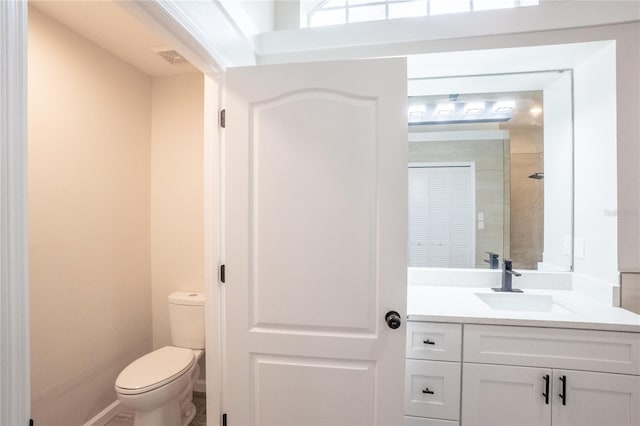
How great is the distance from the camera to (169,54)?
193cm

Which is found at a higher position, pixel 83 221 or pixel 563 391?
pixel 83 221

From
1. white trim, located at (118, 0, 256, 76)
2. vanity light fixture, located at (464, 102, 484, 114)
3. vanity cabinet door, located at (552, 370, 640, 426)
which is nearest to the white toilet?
white trim, located at (118, 0, 256, 76)

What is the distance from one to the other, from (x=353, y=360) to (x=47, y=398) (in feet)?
5.53

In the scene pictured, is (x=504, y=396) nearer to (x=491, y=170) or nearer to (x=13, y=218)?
(x=491, y=170)

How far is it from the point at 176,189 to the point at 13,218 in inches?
65.9

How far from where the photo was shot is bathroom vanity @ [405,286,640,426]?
50.1 inches

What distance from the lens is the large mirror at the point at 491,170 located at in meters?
1.84

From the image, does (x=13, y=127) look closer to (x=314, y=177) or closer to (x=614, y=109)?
(x=314, y=177)

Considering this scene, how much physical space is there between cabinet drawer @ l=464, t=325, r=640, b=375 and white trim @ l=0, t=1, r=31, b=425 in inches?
59.9

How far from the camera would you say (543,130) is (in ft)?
6.14

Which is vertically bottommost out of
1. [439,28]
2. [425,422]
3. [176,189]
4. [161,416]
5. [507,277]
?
[161,416]

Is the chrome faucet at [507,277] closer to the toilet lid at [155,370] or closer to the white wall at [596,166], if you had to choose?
the white wall at [596,166]

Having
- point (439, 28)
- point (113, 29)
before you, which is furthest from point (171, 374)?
point (439, 28)

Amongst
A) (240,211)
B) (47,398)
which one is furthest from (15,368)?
(47,398)
